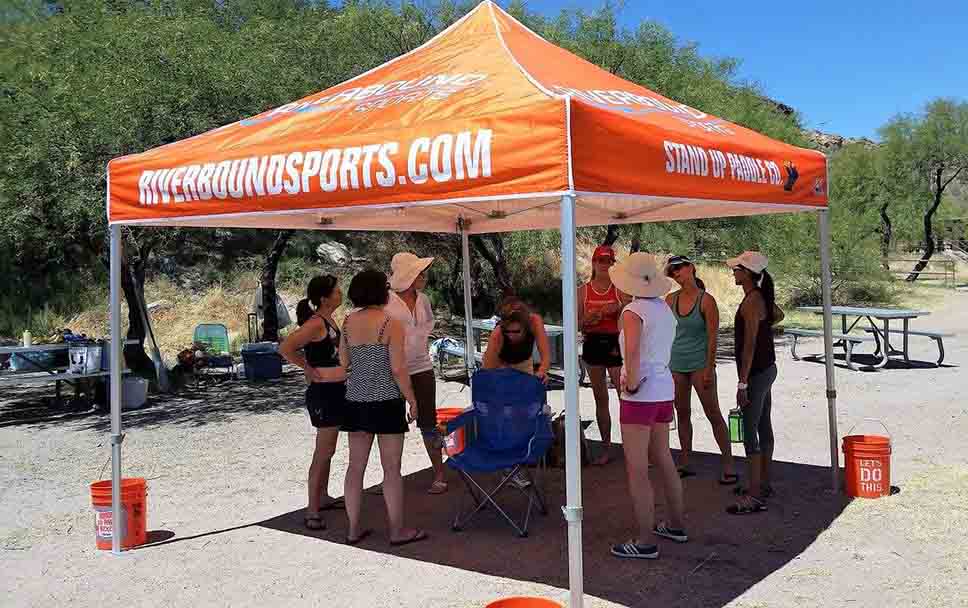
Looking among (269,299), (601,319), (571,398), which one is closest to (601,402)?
(601,319)

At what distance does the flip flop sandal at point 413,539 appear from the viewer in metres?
4.95

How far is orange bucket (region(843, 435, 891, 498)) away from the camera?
5672 mm

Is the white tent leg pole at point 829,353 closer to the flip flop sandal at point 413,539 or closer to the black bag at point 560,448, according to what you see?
the black bag at point 560,448

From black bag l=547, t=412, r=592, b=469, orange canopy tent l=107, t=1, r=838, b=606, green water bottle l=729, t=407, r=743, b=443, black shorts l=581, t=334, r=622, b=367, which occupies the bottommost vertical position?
black bag l=547, t=412, r=592, b=469

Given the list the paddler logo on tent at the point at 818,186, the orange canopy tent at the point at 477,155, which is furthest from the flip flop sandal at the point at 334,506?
the paddler logo on tent at the point at 818,186

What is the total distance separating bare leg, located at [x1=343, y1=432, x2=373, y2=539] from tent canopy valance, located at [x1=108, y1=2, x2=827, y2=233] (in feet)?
4.15

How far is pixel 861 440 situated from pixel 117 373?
4793 mm

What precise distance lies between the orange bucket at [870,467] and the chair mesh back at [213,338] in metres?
10.4

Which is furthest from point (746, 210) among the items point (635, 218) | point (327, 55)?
point (327, 55)

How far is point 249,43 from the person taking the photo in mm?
12484

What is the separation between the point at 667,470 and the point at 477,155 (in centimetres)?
201

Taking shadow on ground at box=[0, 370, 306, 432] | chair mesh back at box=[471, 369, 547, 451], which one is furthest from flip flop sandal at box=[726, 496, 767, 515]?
shadow on ground at box=[0, 370, 306, 432]

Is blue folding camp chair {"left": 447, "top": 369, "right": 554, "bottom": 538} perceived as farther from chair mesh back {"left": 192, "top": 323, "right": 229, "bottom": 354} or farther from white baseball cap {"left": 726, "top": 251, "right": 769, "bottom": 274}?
chair mesh back {"left": 192, "top": 323, "right": 229, "bottom": 354}

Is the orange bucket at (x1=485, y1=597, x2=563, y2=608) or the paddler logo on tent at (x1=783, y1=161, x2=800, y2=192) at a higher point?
the paddler logo on tent at (x1=783, y1=161, x2=800, y2=192)
